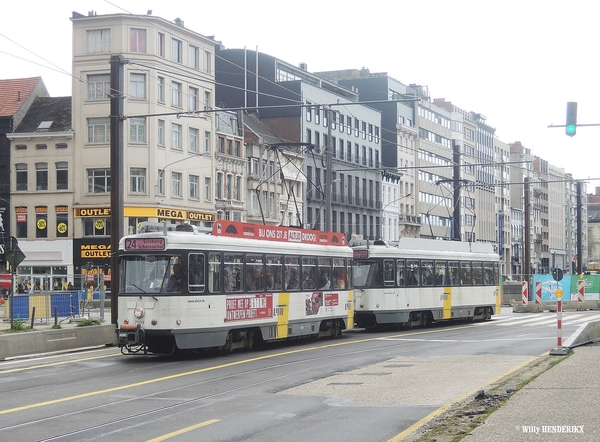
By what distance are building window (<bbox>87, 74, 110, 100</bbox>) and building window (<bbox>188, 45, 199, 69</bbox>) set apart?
632cm

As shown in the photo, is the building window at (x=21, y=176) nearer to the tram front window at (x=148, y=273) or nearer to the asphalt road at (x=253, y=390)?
the asphalt road at (x=253, y=390)

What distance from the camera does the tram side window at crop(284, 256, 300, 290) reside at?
26750mm

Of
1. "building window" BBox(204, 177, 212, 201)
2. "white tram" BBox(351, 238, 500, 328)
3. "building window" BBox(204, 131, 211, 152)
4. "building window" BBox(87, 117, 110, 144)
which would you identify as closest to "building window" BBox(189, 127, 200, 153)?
"building window" BBox(204, 131, 211, 152)

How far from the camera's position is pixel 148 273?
73.1 ft

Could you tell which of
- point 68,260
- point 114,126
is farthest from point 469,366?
point 68,260

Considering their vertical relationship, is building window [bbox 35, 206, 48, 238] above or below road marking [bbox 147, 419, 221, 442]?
above

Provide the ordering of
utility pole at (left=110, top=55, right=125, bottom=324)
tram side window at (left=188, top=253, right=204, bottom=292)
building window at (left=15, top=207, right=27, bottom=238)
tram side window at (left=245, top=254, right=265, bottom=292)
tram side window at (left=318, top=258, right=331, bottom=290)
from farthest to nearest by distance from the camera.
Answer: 1. building window at (left=15, top=207, right=27, bottom=238)
2. tram side window at (left=318, top=258, right=331, bottom=290)
3. utility pole at (left=110, top=55, right=125, bottom=324)
4. tram side window at (left=245, top=254, right=265, bottom=292)
5. tram side window at (left=188, top=253, right=204, bottom=292)

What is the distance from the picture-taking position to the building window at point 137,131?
65.4 metres

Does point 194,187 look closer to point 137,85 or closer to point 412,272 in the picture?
point 137,85

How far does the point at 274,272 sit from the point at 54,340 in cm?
565

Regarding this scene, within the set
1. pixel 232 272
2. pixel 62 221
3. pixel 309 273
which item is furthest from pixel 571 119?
pixel 62 221

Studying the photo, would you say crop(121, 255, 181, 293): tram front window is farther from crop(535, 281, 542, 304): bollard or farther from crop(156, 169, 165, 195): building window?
crop(156, 169, 165, 195): building window

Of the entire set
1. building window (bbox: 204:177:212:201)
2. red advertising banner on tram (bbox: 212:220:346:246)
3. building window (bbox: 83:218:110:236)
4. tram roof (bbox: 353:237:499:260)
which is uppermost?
building window (bbox: 204:177:212:201)

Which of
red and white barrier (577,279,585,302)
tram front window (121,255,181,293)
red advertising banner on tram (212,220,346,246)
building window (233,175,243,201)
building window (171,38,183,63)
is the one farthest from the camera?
building window (233,175,243,201)
